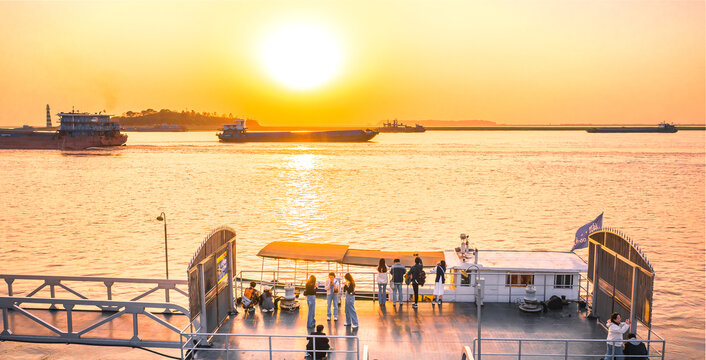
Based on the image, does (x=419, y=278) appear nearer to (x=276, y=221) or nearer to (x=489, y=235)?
(x=489, y=235)

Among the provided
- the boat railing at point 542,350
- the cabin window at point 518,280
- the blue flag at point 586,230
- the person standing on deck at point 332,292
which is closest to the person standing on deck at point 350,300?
the person standing on deck at point 332,292

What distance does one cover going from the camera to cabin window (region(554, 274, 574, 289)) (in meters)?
19.5

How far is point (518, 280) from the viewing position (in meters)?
19.5

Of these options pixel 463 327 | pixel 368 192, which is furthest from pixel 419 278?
pixel 368 192

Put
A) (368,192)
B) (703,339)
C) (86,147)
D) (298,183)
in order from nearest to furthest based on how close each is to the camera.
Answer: (703,339) → (368,192) → (298,183) → (86,147)

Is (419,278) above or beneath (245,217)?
above

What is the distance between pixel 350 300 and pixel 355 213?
45158 mm

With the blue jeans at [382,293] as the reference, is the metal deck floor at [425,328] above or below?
below

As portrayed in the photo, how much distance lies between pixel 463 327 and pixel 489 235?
3365 centimetres

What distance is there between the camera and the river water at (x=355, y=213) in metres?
39.8

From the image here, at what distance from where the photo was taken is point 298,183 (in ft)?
318

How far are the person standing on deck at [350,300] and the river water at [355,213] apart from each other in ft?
58.7

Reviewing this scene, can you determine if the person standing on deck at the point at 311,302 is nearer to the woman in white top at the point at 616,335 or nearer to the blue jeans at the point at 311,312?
the blue jeans at the point at 311,312

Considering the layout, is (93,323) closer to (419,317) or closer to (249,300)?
(249,300)
